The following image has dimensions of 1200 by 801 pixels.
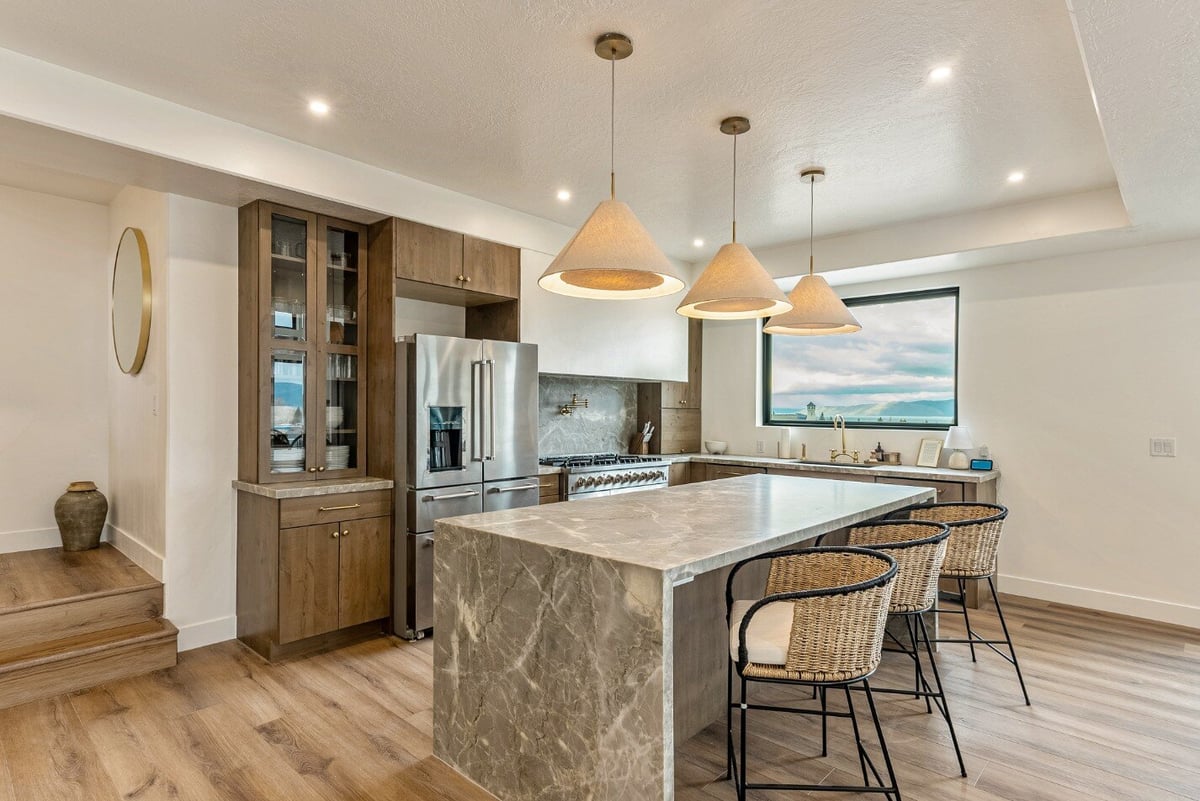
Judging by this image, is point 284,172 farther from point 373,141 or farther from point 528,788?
point 528,788

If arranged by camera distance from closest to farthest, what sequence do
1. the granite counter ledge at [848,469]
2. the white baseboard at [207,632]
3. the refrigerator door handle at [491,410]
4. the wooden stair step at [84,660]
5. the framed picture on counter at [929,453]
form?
the wooden stair step at [84,660] < the white baseboard at [207,632] < the refrigerator door handle at [491,410] < the granite counter ledge at [848,469] < the framed picture on counter at [929,453]

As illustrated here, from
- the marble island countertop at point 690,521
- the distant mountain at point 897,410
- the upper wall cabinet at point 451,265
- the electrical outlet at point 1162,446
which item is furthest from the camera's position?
the distant mountain at point 897,410

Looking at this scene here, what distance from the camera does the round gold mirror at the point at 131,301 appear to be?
149 inches

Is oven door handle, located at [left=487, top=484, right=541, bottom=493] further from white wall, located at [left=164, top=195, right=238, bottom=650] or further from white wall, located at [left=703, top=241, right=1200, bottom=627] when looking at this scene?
white wall, located at [left=703, top=241, right=1200, bottom=627]

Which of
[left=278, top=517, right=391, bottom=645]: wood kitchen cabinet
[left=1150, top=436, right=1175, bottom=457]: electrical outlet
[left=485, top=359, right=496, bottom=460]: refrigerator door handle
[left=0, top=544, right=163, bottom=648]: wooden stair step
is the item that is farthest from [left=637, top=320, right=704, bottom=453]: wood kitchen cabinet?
[left=0, top=544, right=163, bottom=648]: wooden stair step

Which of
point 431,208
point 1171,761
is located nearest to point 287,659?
point 431,208

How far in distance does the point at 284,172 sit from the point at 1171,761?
4574 mm

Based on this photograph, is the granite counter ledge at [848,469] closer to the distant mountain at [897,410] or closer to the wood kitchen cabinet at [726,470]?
the wood kitchen cabinet at [726,470]

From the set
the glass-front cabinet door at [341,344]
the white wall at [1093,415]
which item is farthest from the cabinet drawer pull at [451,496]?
the white wall at [1093,415]

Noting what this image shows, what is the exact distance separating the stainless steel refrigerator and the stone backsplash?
3.00 feet

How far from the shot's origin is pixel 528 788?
6.93ft

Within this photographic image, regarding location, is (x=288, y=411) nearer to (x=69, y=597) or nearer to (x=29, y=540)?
(x=69, y=597)

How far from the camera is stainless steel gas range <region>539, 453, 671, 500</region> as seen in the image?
15.3ft

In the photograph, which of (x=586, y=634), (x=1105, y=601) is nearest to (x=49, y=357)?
(x=586, y=634)
